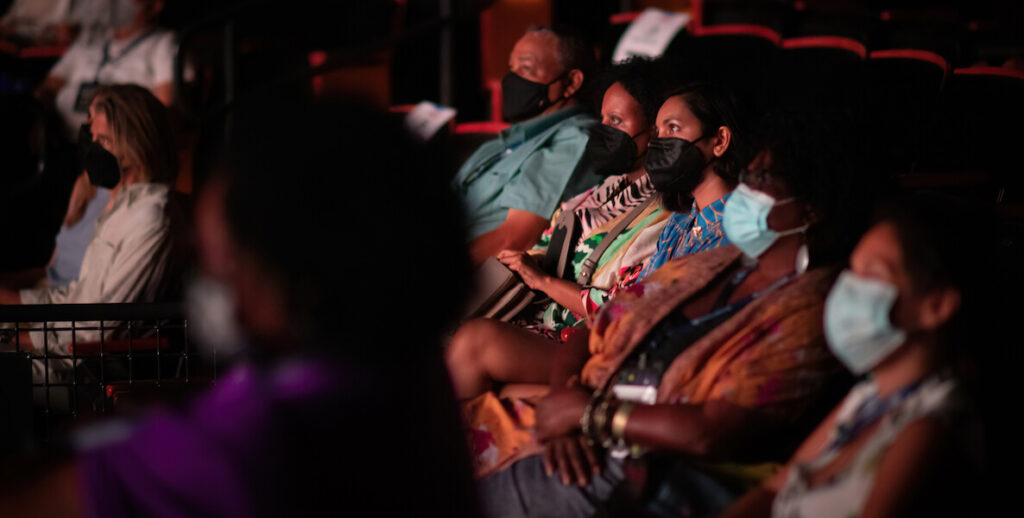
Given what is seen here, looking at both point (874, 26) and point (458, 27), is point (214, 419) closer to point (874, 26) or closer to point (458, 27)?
point (874, 26)

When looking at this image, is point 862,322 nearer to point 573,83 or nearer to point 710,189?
point 710,189

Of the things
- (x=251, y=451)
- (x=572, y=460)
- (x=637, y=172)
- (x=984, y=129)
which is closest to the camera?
(x=251, y=451)

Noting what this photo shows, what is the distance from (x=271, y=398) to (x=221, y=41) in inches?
223

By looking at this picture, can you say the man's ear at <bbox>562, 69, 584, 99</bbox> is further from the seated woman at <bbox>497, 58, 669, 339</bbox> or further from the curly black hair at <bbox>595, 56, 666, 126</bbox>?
the curly black hair at <bbox>595, 56, 666, 126</bbox>

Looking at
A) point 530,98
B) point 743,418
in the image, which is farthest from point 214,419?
point 530,98

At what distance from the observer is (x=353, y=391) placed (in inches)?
48.9

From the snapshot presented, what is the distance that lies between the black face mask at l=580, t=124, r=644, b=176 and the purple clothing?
7.89 feet

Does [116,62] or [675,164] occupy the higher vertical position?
[116,62]

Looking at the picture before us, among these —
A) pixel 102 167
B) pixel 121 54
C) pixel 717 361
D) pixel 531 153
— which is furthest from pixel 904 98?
pixel 121 54

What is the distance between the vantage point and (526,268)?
10.9ft

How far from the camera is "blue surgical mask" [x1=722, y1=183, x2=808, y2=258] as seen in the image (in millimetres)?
2232

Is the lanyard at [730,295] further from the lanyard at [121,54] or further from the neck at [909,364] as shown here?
the lanyard at [121,54]

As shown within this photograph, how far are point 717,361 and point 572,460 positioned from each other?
1.32ft

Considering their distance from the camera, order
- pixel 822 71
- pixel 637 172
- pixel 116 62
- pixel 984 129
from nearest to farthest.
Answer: pixel 984 129
pixel 637 172
pixel 822 71
pixel 116 62
